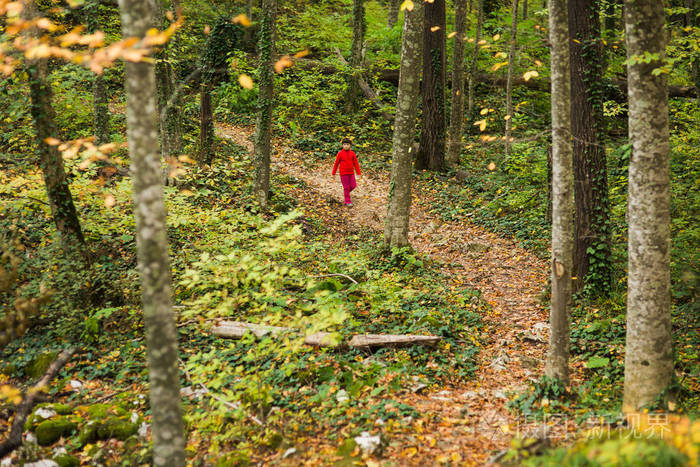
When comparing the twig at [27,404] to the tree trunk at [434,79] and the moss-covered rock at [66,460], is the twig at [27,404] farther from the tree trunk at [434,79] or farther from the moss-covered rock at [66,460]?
the tree trunk at [434,79]

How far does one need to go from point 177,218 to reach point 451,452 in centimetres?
723

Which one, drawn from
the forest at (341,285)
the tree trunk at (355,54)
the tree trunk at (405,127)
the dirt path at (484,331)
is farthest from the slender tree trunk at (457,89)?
the tree trunk at (405,127)

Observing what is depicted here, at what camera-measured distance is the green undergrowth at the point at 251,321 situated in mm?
5293

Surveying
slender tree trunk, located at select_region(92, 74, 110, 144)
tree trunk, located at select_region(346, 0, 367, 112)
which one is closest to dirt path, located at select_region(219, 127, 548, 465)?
slender tree trunk, located at select_region(92, 74, 110, 144)

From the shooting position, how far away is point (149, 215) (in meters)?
3.59

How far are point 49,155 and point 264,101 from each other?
18.1 feet

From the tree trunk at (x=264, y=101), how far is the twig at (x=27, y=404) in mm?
5889

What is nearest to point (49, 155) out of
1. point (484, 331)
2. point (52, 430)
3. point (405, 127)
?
point (52, 430)

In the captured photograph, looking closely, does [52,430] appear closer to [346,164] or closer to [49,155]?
[49,155]

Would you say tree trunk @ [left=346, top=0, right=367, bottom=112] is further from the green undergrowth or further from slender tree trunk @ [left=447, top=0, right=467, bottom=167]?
the green undergrowth

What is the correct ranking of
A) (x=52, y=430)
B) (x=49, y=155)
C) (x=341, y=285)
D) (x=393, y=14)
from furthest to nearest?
(x=393, y=14) < (x=341, y=285) < (x=49, y=155) < (x=52, y=430)

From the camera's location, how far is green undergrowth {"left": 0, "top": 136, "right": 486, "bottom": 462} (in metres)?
5.29

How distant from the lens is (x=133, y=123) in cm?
358

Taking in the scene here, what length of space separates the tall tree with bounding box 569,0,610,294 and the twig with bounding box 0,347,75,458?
8.70 metres
